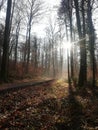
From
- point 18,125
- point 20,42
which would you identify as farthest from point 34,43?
point 18,125

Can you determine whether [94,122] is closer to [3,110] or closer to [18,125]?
[18,125]

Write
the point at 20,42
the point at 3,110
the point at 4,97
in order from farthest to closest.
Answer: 1. the point at 20,42
2. the point at 4,97
3. the point at 3,110

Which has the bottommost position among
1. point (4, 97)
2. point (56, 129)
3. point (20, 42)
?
point (56, 129)

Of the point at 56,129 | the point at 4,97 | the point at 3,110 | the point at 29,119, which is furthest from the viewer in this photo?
the point at 4,97

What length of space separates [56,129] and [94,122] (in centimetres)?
163

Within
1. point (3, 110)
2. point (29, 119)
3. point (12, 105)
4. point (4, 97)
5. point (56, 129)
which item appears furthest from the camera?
point (4, 97)

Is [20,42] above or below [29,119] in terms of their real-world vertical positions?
above

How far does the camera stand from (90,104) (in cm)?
1059

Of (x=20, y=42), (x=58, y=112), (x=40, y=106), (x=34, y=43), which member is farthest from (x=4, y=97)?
(x=34, y=43)

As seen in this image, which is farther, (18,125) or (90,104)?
(90,104)

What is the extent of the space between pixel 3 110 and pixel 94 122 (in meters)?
3.62

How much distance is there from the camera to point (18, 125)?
6.81m

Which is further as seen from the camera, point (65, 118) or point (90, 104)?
point (90, 104)

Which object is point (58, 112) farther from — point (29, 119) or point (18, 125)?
point (18, 125)
